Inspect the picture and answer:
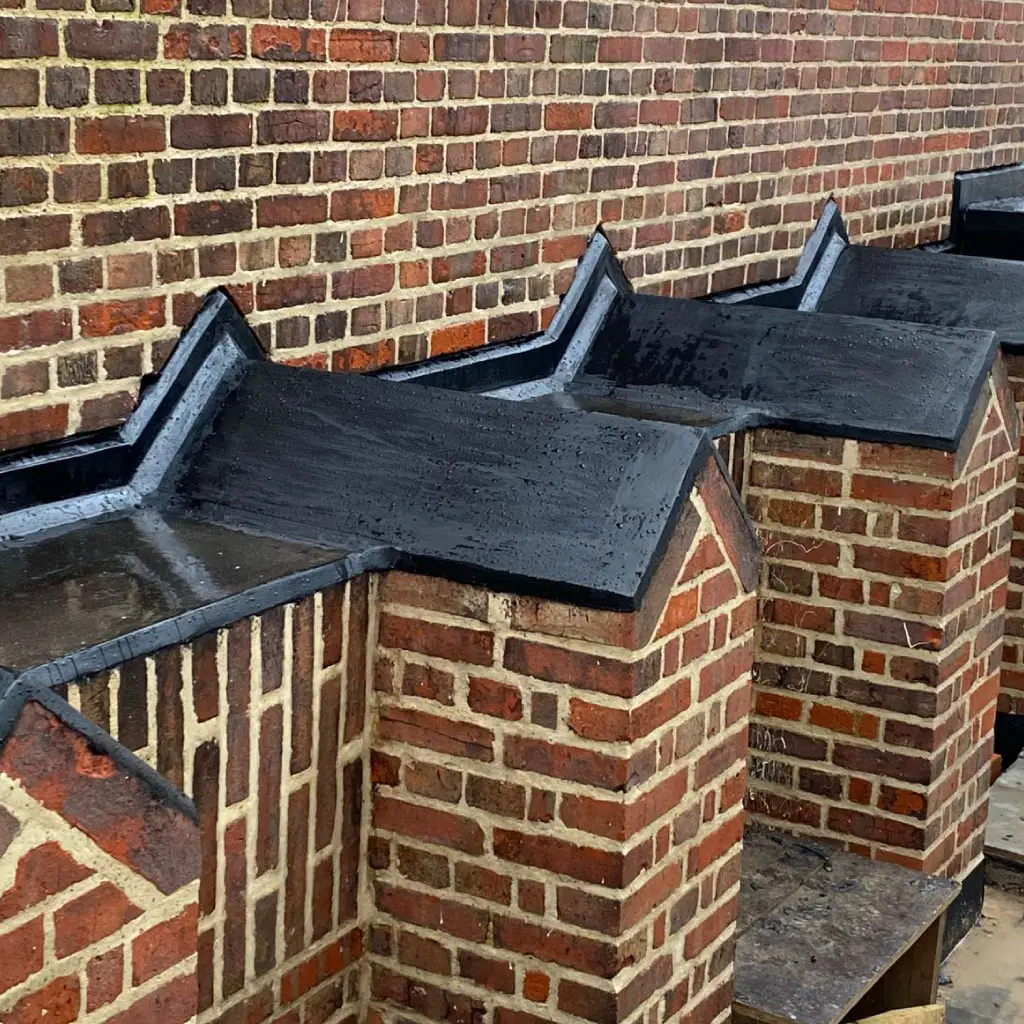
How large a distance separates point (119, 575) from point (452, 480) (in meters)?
0.62

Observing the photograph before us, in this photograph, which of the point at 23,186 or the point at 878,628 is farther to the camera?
the point at 878,628

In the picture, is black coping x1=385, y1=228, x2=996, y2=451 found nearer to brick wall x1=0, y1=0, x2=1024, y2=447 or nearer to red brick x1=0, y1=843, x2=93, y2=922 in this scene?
brick wall x1=0, y1=0, x2=1024, y2=447

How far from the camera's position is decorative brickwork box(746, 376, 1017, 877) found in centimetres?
396

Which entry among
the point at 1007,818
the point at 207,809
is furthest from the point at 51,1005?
the point at 1007,818

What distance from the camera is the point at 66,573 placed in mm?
2596

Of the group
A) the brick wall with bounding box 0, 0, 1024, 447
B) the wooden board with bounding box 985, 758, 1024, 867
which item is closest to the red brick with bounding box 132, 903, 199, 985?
the brick wall with bounding box 0, 0, 1024, 447

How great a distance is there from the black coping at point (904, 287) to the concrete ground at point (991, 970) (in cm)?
166

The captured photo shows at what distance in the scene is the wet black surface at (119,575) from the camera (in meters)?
2.33

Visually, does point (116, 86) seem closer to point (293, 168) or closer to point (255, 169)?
point (255, 169)

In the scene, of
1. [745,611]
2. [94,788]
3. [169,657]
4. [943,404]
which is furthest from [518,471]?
[943,404]

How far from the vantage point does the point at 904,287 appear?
5.29 m

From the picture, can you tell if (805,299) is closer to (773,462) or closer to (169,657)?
(773,462)

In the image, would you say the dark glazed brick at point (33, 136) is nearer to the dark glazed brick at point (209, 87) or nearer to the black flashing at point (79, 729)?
the dark glazed brick at point (209, 87)

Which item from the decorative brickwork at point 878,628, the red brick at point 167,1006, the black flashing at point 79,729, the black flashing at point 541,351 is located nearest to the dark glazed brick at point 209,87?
the black flashing at point 541,351
